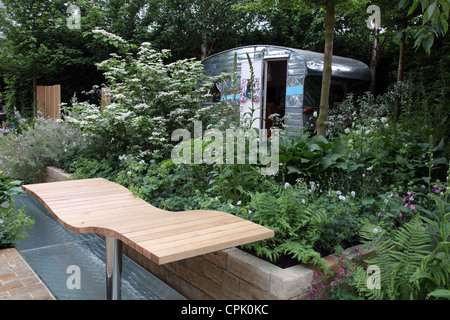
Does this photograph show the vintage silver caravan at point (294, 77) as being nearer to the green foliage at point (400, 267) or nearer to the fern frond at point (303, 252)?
the fern frond at point (303, 252)

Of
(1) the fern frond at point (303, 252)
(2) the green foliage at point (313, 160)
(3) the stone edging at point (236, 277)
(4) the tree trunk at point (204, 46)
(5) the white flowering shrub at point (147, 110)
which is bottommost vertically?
(3) the stone edging at point (236, 277)

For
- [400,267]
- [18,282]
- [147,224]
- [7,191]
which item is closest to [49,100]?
[7,191]

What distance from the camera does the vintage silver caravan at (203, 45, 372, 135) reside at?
9.34 m

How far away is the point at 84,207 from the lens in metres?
2.49

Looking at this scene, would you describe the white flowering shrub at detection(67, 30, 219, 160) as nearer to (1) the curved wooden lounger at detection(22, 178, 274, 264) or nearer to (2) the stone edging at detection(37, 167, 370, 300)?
(1) the curved wooden lounger at detection(22, 178, 274, 264)

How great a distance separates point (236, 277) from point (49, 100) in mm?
11109

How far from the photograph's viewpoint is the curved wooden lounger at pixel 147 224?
175cm

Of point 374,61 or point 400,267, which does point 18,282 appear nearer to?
point 400,267

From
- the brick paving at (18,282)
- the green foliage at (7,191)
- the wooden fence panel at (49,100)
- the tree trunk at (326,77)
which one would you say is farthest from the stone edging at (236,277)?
the wooden fence panel at (49,100)

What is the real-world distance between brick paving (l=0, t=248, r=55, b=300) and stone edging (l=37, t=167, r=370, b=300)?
89 centimetres

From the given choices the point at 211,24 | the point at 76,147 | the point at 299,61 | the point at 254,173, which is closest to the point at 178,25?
the point at 211,24

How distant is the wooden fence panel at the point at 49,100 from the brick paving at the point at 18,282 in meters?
8.79
